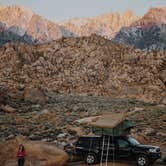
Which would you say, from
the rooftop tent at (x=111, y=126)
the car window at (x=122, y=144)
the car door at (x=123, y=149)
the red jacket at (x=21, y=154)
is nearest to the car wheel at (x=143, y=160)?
the car door at (x=123, y=149)

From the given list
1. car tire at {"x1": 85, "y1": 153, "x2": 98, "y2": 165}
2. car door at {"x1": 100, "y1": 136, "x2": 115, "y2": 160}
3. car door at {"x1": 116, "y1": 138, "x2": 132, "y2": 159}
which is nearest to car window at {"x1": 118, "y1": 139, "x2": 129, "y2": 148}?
car door at {"x1": 116, "y1": 138, "x2": 132, "y2": 159}

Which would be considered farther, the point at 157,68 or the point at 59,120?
the point at 157,68

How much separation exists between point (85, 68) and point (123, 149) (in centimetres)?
7697

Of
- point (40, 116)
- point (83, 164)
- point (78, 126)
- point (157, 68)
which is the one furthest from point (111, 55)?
point (83, 164)

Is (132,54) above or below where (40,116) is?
above

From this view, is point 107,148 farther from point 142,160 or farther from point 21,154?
point 21,154

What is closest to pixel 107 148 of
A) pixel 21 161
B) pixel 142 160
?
pixel 142 160

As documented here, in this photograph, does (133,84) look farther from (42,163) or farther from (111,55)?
A: (42,163)

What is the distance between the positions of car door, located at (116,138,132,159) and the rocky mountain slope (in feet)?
195

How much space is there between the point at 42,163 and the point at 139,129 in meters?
16.2

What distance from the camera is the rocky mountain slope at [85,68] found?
8688 cm

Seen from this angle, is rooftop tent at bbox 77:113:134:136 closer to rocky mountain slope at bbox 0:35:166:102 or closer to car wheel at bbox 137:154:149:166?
car wheel at bbox 137:154:149:166

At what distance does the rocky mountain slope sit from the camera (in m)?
86.9

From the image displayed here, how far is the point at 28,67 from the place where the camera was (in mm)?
95250
